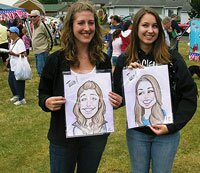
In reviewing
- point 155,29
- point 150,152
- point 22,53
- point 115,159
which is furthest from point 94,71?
point 22,53

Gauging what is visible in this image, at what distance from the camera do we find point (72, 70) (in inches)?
96.3

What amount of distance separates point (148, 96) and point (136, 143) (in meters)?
0.38

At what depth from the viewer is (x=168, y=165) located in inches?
102

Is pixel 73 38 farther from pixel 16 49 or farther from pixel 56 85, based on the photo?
pixel 16 49

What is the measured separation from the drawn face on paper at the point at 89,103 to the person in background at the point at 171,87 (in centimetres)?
21

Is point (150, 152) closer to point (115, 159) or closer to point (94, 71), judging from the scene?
point (94, 71)

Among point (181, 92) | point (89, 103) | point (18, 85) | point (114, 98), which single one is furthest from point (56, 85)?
point (18, 85)

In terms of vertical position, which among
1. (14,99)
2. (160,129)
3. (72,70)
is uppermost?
(72,70)

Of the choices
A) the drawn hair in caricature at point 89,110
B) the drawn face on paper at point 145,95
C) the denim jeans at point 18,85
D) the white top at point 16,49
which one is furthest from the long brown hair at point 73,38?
the denim jeans at point 18,85

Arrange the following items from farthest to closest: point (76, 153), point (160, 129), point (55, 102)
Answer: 1. point (76, 153)
2. point (160, 129)
3. point (55, 102)

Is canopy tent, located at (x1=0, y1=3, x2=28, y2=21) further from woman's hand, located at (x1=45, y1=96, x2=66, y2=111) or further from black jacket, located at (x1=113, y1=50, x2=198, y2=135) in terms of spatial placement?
black jacket, located at (x1=113, y1=50, x2=198, y2=135)

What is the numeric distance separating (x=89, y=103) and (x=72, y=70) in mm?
255

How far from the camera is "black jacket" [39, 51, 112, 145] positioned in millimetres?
2441

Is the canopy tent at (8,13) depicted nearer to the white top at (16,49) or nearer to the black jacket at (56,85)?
the white top at (16,49)
